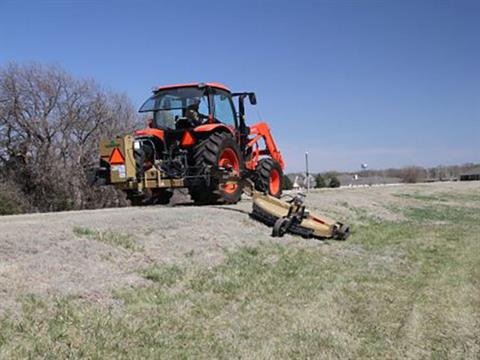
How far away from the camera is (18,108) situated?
2458 cm

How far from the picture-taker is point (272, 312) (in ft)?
19.5

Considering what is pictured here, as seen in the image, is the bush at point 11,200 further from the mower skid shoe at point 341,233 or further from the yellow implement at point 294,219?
the mower skid shoe at point 341,233

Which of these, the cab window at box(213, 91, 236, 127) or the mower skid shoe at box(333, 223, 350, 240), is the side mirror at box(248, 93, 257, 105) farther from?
the mower skid shoe at box(333, 223, 350, 240)

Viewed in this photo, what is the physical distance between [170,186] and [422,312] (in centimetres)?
640

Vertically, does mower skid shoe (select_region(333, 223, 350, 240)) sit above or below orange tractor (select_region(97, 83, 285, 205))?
below

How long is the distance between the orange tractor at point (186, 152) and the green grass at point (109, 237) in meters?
3.85

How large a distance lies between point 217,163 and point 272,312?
5.63 meters

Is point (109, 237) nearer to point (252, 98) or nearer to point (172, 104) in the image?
point (172, 104)

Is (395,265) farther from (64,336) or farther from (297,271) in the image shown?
(64,336)

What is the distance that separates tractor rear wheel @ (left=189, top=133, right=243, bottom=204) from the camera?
1120cm

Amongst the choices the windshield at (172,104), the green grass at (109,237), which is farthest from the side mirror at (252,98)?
the green grass at (109,237)

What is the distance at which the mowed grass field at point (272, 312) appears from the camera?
465 cm

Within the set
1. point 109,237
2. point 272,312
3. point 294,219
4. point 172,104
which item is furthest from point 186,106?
point 272,312

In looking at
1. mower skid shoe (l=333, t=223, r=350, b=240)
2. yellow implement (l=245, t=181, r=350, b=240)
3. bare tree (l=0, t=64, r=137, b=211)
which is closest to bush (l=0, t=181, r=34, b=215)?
bare tree (l=0, t=64, r=137, b=211)
